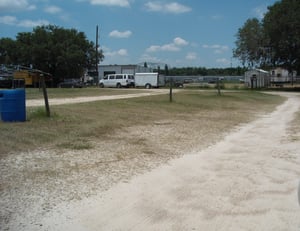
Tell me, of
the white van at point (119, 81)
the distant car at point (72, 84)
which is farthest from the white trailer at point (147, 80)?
the distant car at point (72, 84)

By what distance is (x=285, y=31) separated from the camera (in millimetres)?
45438

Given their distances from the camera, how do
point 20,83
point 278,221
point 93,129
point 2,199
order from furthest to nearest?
point 20,83 → point 93,129 → point 2,199 → point 278,221

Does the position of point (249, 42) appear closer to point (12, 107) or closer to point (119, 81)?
point (119, 81)

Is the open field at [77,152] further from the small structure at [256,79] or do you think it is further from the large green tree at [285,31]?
the small structure at [256,79]

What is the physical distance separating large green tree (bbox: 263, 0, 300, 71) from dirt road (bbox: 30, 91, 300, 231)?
3966 centimetres

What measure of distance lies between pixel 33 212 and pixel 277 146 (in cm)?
622

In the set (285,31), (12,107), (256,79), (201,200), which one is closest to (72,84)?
(256,79)

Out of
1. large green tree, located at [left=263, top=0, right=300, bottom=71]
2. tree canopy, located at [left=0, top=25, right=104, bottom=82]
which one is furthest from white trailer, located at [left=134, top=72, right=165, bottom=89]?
large green tree, located at [left=263, top=0, right=300, bottom=71]

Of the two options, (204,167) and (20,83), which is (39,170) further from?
(20,83)

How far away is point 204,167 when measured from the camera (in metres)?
7.10

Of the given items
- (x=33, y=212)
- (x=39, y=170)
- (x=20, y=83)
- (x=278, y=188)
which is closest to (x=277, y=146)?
(x=278, y=188)

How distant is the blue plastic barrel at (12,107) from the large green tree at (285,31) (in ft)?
127

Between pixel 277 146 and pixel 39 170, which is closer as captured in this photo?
pixel 39 170

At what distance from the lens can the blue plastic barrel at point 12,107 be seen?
34.9ft
